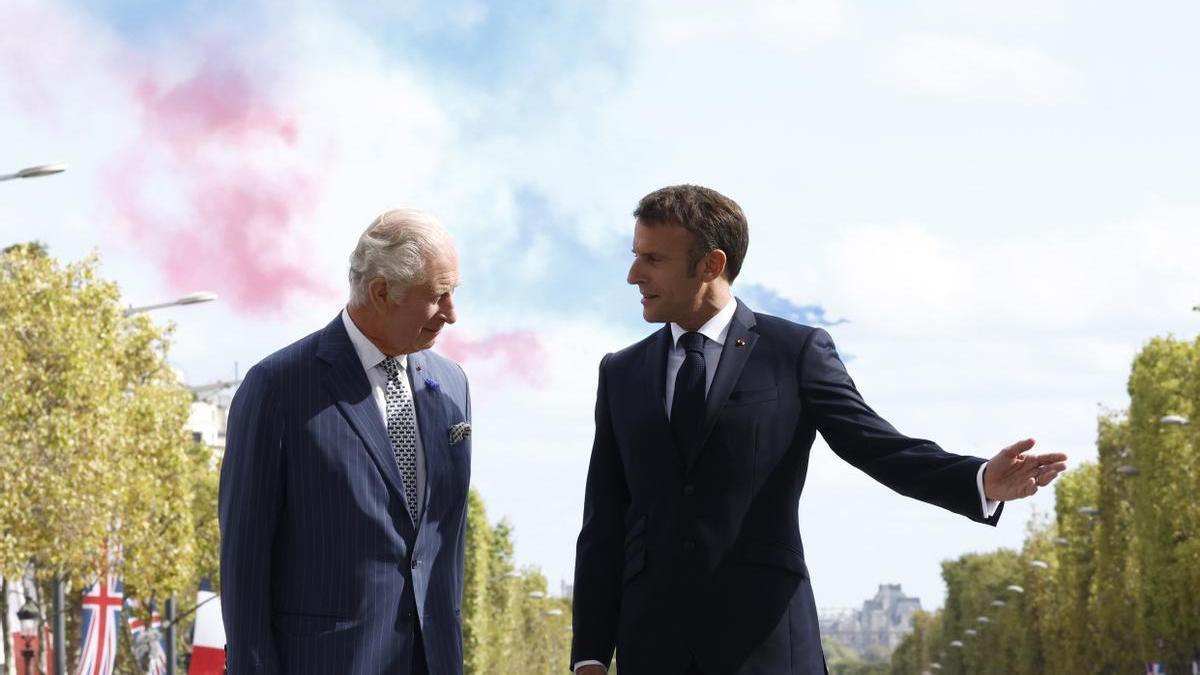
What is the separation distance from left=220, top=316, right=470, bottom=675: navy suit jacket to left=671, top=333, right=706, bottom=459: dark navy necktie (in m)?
0.88

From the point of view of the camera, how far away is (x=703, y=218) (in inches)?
321

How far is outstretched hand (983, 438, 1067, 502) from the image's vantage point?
758cm

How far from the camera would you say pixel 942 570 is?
16162 centimetres

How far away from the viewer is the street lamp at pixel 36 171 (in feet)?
102

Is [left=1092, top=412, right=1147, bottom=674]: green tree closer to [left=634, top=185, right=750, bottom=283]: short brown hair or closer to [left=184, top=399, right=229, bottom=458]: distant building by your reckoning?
[left=634, top=185, right=750, bottom=283]: short brown hair

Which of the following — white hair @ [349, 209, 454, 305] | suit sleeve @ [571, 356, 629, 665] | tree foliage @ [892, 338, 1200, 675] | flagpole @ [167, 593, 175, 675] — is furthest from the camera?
tree foliage @ [892, 338, 1200, 675]

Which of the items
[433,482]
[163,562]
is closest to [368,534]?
[433,482]

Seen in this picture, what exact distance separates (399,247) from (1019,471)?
2440mm

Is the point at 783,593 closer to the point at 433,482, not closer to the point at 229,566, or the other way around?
the point at 433,482

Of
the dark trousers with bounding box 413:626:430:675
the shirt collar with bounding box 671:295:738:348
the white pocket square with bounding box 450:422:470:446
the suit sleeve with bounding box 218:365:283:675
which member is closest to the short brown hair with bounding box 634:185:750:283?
the shirt collar with bounding box 671:295:738:348

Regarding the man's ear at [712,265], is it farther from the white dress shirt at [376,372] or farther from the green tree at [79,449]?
the green tree at [79,449]

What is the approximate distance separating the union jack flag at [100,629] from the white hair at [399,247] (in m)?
26.7

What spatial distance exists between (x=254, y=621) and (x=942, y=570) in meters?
157

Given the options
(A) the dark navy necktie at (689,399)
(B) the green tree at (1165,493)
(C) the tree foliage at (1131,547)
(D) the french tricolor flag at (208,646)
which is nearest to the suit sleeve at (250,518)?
(A) the dark navy necktie at (689,399)
